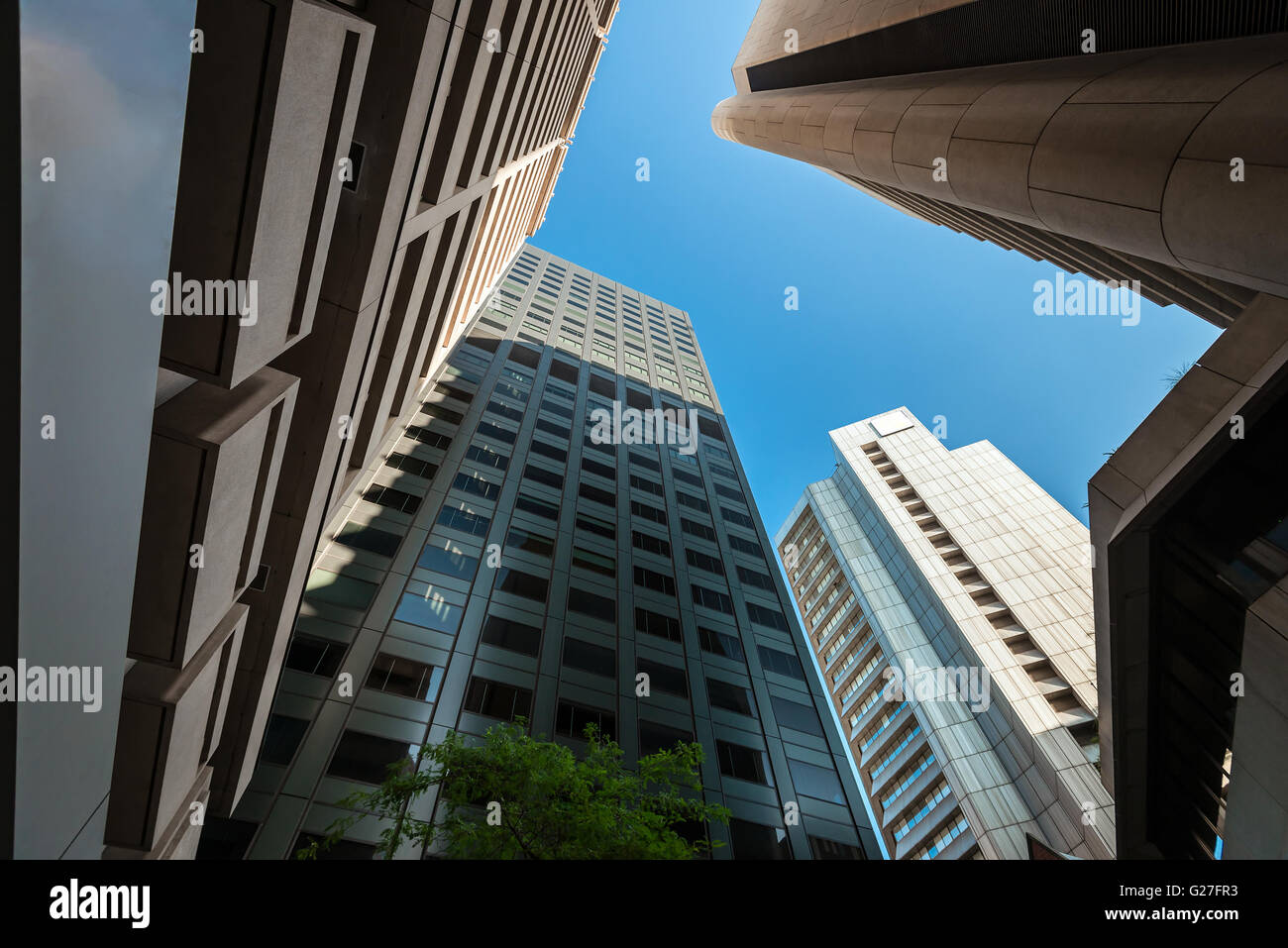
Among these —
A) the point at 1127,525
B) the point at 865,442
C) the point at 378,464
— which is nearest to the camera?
the point at 1127,525

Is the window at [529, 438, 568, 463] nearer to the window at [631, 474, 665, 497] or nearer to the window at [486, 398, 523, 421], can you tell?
the window at [486, 398, 523, 421]

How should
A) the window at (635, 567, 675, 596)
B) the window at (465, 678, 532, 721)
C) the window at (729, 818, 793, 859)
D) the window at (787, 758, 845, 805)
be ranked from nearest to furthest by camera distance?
1. the window at (729, 818, 793, 859)
2. the window at (465, 678, 532, 721)
3. the window at (787, 758, 845, 805)
4. the window at (635, 567, 675, 596)

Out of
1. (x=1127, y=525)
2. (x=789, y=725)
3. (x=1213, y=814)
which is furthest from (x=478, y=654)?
(x=1213, y=814)

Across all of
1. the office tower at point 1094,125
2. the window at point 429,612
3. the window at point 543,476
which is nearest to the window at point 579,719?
the window at point 429,612

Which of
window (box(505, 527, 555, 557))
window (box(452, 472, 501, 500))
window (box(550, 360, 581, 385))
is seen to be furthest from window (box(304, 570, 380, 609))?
window (box(550, 360, 581, 385))

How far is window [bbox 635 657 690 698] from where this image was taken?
24.2 m

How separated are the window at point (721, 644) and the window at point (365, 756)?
13.9 meters

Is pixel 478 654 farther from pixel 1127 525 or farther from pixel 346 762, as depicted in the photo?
pixel 1127 525

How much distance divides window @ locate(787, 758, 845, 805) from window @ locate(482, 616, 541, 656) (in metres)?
11.2

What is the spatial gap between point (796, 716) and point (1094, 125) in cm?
2293

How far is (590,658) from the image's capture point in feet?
78.5
